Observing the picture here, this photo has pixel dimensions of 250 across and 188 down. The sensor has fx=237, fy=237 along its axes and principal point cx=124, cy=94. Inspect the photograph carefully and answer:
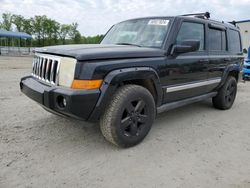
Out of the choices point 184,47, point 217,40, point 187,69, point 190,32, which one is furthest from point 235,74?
point 184,47

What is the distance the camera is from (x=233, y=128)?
165 inches

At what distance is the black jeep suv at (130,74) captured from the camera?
275 cm

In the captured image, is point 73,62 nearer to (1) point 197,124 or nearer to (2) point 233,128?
(1) point 197,124

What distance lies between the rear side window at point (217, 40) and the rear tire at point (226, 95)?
79 cm

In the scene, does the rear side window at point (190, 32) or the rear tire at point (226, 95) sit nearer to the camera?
the rear side window at point (190, 32)

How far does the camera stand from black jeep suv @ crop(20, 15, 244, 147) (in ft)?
9.02

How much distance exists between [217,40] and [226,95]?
4.21 feet

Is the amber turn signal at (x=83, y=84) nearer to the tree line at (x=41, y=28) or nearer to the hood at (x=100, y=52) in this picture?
the hood at (x=100, y=52)

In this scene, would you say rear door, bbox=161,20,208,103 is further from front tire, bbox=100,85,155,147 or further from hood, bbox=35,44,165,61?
front tire, bbox=100,85,155,147

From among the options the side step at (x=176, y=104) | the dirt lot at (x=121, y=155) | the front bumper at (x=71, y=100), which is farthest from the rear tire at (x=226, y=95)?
the front bumper at (x=71, y=100)

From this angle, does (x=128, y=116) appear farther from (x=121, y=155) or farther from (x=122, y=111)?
(x=121, y=155)

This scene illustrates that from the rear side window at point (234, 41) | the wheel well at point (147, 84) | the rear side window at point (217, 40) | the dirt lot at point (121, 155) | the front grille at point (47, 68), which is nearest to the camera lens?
the dirt lot at point (121, 155)

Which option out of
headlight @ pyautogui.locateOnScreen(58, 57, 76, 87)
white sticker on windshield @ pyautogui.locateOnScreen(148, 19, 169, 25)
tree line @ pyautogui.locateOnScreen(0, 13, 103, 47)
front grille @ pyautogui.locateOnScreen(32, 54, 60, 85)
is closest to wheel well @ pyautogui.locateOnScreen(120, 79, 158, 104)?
headlight @ pyautogui.locateOnScreen(58, 57, 76, 87)

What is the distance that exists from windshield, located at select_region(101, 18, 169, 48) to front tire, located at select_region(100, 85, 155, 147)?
36.1 inches
